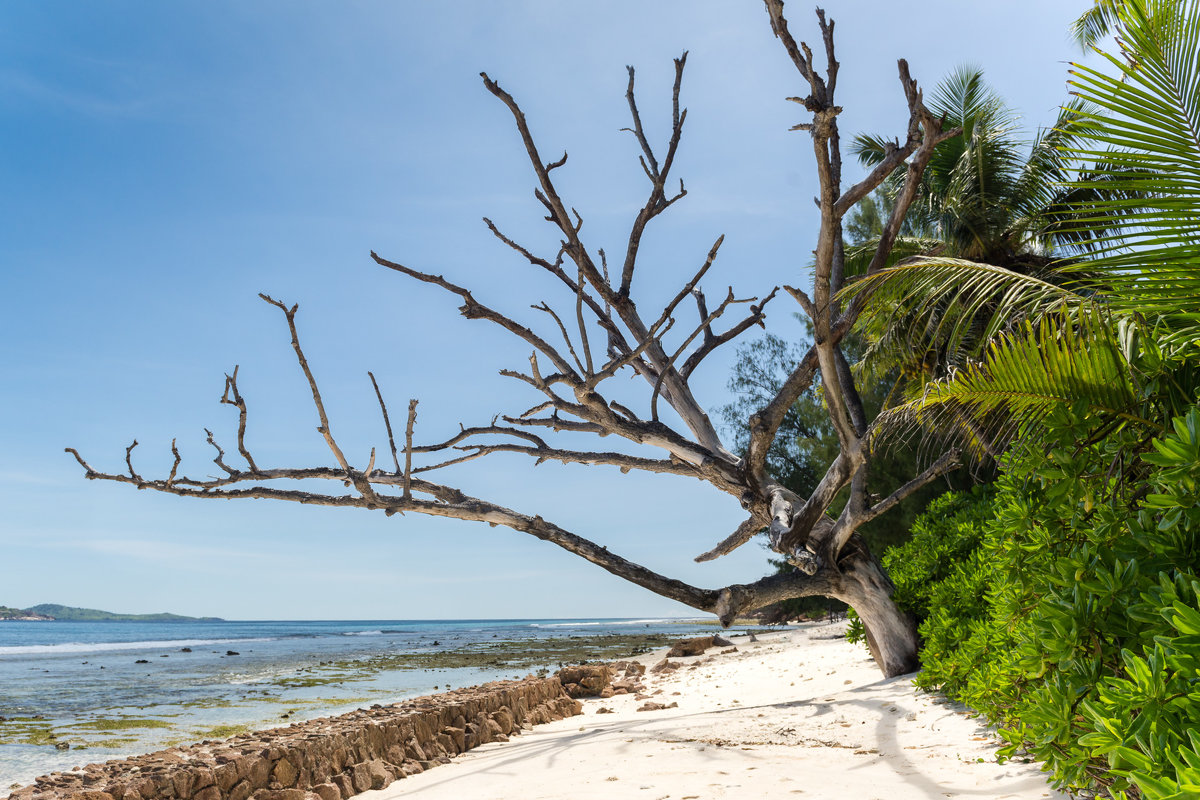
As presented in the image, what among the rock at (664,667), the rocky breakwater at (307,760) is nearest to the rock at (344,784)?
the rocky breakwater at (307,760)

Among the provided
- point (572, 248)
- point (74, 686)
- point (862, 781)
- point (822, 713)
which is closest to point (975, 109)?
point (572, 248)

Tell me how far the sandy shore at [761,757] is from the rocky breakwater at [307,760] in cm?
22

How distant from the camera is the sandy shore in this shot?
408cm

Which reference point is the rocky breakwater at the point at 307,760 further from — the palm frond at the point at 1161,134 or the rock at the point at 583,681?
the palm frond at the point at 1161,134

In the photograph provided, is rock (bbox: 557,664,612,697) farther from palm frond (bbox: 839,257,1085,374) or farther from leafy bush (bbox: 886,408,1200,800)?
leafy bush (bbox: 886,408,1200,800)

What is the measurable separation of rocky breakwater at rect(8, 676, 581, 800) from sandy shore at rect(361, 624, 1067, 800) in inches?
8.8

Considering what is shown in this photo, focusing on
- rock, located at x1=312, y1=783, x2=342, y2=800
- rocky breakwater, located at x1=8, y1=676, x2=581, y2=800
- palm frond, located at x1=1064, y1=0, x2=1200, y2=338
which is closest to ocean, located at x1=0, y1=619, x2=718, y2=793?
rocky breakwater, located at x1=8, y1=676, x2=581, y2=800

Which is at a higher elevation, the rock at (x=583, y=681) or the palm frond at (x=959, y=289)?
the palm frond at (x=959, y=289)

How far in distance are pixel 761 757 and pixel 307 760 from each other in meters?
3.15

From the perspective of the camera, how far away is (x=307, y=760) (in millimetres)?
5148

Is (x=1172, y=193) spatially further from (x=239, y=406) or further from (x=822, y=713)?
(x=239, y=406)

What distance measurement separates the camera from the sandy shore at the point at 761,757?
4.08m

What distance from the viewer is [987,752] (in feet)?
14.8

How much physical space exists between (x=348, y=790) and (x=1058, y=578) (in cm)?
478
